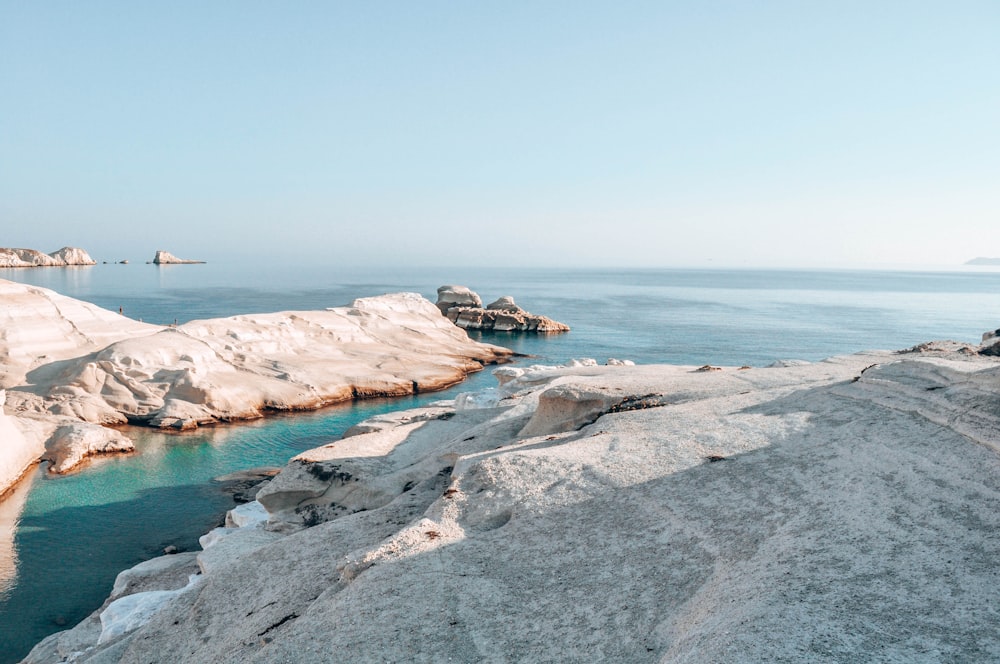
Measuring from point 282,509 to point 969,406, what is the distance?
1610 centimetres

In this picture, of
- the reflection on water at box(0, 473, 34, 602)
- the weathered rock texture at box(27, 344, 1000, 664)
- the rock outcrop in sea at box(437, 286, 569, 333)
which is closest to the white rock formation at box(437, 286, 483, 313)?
the rock outcrop in sea at box(437, 286, 569, 333)

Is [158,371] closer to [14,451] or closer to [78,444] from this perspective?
[78,444]

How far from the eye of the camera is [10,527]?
883 inches

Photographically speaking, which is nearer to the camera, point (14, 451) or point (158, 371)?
point (14, 451)

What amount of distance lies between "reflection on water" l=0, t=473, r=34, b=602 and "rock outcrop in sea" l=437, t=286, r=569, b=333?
60.3m

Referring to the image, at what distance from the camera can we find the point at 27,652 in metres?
15.9

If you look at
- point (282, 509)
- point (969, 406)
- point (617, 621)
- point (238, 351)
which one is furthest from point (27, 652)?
point (238, 351)

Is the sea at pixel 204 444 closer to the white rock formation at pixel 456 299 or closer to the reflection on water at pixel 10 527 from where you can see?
the reflection on water at pixel 10 527

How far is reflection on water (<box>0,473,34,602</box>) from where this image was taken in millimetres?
19109

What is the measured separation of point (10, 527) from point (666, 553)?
23.7 m

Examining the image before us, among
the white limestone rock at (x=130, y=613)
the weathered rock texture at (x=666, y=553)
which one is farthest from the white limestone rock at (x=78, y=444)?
the white limestone rock at (x=130, y=613)

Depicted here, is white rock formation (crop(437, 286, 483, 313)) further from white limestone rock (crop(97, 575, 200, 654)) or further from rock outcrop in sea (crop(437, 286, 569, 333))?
white limestone rock (crop(97, 575, 200, 654))

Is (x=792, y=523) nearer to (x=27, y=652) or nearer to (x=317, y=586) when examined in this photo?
(x=317, y=586)

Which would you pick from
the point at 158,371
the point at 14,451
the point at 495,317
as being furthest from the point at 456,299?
the point at 14,451
